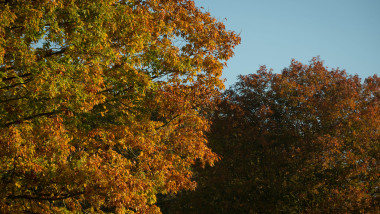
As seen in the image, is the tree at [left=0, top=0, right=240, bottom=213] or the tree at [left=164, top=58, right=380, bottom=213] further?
the tree at [left=164, top=58, right=380, bottom=213]

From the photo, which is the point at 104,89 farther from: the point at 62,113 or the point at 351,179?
the point at 351,179

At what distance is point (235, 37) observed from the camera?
14.4 metres

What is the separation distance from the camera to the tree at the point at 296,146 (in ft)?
66.7

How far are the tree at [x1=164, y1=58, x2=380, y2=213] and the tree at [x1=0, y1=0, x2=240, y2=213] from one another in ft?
28.9

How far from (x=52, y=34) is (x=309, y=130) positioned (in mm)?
15583

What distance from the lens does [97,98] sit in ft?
34.7

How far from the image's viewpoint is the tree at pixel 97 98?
919 centimetres

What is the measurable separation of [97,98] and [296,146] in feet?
44.7

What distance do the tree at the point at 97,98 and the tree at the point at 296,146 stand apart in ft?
28.9

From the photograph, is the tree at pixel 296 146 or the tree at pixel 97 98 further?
the tree at pixel 296 146

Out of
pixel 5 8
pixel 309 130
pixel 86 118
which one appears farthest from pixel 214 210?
pixel 5 8

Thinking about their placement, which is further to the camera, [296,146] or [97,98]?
[296,146]

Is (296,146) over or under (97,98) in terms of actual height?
over

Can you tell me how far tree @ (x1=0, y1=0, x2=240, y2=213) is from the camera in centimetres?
919
